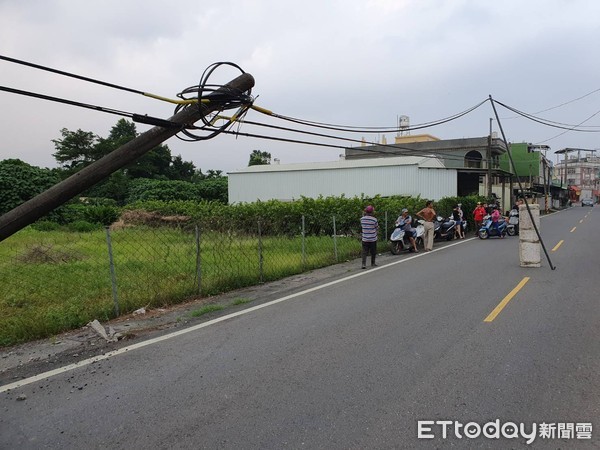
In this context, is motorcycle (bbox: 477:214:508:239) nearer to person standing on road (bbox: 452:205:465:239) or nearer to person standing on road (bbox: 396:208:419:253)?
person standing on road (bbox: 452:205:465:239)

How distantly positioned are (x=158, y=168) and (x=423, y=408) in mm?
60451

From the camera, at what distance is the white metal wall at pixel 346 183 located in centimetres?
3092

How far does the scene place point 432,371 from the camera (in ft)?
15.3

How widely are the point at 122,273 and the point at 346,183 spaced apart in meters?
24.0

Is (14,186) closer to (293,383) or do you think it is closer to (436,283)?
(436,283)

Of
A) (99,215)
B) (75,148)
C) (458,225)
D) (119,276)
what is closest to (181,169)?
(75,148)

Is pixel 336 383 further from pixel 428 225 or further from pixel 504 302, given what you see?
pixel 428 225

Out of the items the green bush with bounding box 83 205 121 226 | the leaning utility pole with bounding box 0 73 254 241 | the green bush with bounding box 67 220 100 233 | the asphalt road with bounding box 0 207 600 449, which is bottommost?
the asphalt road with bounding box 0 207 600 449

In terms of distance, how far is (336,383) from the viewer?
4402 mm

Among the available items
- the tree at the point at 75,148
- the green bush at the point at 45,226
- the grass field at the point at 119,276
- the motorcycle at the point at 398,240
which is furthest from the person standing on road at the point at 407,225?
the tree at the point at 75,148

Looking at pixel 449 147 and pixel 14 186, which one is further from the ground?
pixel 449 147

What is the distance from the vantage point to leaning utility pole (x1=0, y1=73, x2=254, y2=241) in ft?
16.4

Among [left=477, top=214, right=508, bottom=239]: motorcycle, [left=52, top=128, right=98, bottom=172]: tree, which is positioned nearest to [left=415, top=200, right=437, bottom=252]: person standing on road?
[left=477, top=214, right=508, bottom=239]: motorcycle

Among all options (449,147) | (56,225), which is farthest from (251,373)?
(449,147)
